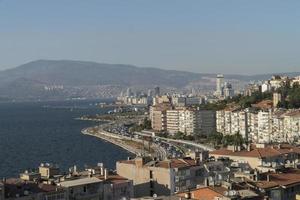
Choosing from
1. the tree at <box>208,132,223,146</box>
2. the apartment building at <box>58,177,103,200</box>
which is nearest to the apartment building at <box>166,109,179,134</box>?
the tree at <box>208,132,223,146</box>

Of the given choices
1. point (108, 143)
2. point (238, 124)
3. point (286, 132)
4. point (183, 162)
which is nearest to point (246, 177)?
point (183, 162)

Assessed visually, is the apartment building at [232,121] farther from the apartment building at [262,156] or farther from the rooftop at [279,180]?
the rooftop at [279,180]

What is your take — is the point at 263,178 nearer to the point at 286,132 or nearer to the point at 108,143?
the point at 286,132

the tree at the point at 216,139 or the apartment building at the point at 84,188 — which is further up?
the apartment building at the point at 84,188

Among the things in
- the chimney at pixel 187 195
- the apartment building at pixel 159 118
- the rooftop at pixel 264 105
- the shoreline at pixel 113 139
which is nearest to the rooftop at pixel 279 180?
the chimney at pixel 187 195

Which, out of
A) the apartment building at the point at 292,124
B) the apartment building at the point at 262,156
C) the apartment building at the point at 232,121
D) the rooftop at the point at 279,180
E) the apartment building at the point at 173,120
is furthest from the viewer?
the apartment building at the point at 173,120

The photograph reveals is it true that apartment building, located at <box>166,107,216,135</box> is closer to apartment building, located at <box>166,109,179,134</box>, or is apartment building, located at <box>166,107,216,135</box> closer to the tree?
apartment building, located at <box>166,109,179,134</box>

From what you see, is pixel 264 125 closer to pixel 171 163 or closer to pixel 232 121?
pixel 232 121

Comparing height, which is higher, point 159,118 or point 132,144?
point 159,118

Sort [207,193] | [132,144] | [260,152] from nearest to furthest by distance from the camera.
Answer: [207,193]
[260,152]
[132,144]

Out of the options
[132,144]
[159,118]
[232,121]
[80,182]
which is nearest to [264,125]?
[232,121]

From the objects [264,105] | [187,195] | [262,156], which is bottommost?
[262,156]
